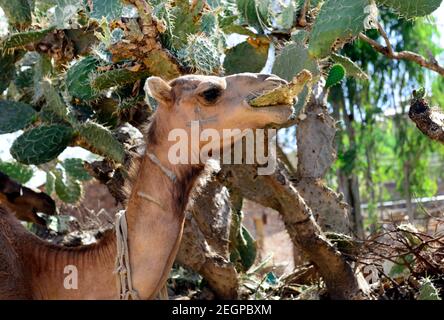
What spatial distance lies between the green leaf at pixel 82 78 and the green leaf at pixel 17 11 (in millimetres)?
894

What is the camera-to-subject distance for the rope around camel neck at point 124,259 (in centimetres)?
376

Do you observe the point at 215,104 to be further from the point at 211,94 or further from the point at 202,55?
the point at 202,55

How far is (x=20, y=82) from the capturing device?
22.4 ft

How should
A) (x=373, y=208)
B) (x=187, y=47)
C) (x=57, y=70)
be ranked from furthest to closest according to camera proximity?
(x=373, y=208)
(x=57, y=70)
(x=187, y=47)

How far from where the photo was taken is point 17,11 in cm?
588

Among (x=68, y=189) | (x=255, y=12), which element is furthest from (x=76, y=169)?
(x=255, y=12)

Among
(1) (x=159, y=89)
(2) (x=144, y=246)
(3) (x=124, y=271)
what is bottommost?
(3) (x=124, y=271)

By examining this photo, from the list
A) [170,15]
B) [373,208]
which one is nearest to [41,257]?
[170,15]

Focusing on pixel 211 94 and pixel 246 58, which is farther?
pixel 246 58

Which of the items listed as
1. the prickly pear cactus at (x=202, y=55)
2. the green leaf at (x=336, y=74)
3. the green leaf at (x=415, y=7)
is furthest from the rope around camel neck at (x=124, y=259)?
the green leaf at (x=415, y=7)

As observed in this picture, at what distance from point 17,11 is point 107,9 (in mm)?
1210

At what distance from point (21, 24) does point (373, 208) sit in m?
7.43
